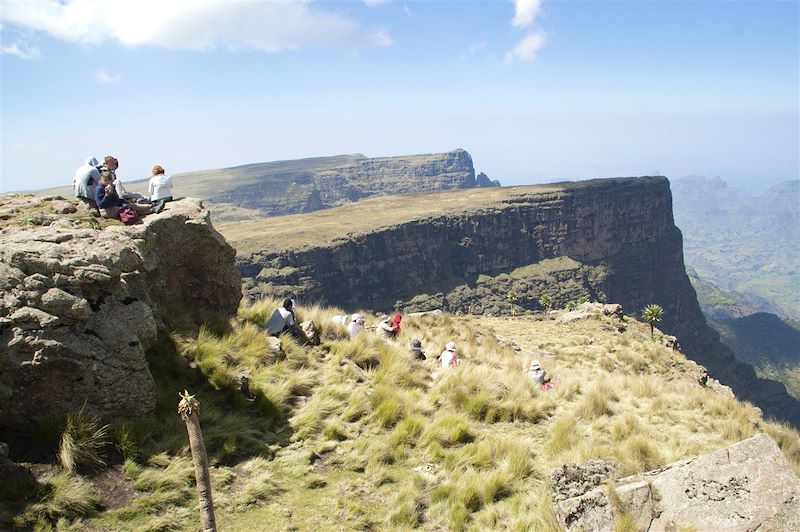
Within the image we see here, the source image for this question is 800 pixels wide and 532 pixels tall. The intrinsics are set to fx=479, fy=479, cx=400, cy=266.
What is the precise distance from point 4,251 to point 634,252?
15987cm

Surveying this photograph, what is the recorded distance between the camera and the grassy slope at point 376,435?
6.21 metres

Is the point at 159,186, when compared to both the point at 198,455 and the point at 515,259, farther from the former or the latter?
the point at 515,259

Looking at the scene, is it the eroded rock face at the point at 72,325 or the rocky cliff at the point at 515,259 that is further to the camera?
the rocky cliff at the point at 515,259

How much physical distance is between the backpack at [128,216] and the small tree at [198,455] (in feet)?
22.2

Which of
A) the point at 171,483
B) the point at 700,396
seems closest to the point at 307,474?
the point at 171,483

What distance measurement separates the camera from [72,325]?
254 inches

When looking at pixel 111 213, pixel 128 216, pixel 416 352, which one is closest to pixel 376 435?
pixel 416 352

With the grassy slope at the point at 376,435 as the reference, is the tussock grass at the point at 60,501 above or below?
above

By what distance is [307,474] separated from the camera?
710 cm

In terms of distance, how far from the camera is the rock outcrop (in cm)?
485

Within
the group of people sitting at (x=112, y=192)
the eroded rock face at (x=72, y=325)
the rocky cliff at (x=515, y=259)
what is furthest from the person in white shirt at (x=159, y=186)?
the rocky cliff at (x=515, y=259)

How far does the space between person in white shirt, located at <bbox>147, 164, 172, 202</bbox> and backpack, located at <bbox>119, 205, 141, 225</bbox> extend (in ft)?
4.68

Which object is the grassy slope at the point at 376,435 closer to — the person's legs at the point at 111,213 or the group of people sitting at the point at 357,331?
the group of people sitting at the point at 357,331

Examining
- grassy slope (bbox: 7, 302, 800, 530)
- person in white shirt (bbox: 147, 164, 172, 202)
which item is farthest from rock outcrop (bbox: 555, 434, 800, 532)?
person in white shirt (bbox: 147, 164, 172, 202)
